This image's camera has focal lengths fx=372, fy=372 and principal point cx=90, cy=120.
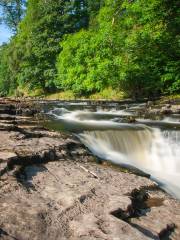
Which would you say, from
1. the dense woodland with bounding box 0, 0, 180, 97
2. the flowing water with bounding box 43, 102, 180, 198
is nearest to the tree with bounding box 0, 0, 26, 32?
the dense woodland with bounding box 0, 0, 180, 97

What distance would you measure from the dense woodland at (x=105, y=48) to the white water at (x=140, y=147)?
13.7 metres

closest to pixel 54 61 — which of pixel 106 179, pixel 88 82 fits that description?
pixel 88 82

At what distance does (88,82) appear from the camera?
106 ft

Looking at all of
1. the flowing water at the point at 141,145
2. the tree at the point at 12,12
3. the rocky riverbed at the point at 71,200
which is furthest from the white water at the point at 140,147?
the tree at the point at 12,12

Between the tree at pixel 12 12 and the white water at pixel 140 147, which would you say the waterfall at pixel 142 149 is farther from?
the tree at pixel 12 12

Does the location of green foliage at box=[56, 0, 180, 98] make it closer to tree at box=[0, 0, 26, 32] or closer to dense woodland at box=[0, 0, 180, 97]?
dense woodland at box=[0, 0, 180, 97]

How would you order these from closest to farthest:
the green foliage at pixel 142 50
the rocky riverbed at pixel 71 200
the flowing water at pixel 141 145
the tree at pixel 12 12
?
the rocky riverbed at pixel 71 200, the flowing water at pixel 141 145, the green foliage at pixel 142 50, the tree at pixel 12 12

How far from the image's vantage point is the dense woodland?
2697cm

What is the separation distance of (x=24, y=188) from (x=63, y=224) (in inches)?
46.0

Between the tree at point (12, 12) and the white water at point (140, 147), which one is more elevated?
the tree at point (12, 12)

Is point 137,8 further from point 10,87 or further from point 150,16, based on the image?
point 10,87

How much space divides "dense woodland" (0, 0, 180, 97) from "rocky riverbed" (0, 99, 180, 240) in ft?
64.4

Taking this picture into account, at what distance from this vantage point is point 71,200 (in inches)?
219

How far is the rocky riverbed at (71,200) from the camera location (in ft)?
15.4
